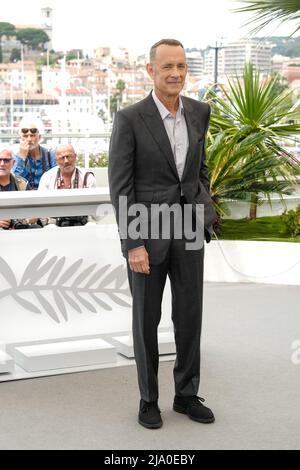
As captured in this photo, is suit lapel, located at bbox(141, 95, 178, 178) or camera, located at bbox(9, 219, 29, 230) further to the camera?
camera, located at bbox(9, 219, 29, 230)

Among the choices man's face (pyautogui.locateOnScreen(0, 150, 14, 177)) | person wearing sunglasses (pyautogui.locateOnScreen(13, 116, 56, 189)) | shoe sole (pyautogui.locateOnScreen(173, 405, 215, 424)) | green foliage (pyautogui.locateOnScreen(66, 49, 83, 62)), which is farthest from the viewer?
green foliage (pyautogui.locateOnScreen(66, 49, 83, 62))

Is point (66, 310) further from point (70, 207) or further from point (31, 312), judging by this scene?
point (70, 207)

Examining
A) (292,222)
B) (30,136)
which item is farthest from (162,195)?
(292,222)

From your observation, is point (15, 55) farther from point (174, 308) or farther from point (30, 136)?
point (174, 308)

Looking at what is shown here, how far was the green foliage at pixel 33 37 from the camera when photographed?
12.3 m

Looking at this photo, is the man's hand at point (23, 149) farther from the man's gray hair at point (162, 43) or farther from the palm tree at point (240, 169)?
the man's gray hair at point (162, 43)

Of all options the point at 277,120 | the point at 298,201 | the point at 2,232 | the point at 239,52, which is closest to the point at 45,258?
the point at 2,232

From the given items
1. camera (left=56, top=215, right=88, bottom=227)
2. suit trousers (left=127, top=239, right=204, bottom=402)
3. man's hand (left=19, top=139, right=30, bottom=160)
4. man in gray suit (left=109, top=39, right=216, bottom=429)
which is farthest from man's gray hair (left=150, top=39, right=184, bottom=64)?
man's hand (left=19, top=139, right=30, bottom=160)

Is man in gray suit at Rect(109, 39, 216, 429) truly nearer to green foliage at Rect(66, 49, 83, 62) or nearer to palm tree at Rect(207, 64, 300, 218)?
palm tree at Rect(207, 64, 300, 218)

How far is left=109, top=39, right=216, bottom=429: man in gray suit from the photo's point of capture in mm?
3398

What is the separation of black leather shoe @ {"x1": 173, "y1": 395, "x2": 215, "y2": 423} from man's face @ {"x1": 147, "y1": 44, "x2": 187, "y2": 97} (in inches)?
47.6

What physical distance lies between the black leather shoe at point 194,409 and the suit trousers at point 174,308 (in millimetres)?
107

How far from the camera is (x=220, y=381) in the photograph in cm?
415

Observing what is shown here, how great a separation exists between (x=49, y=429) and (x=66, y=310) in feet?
3.17
